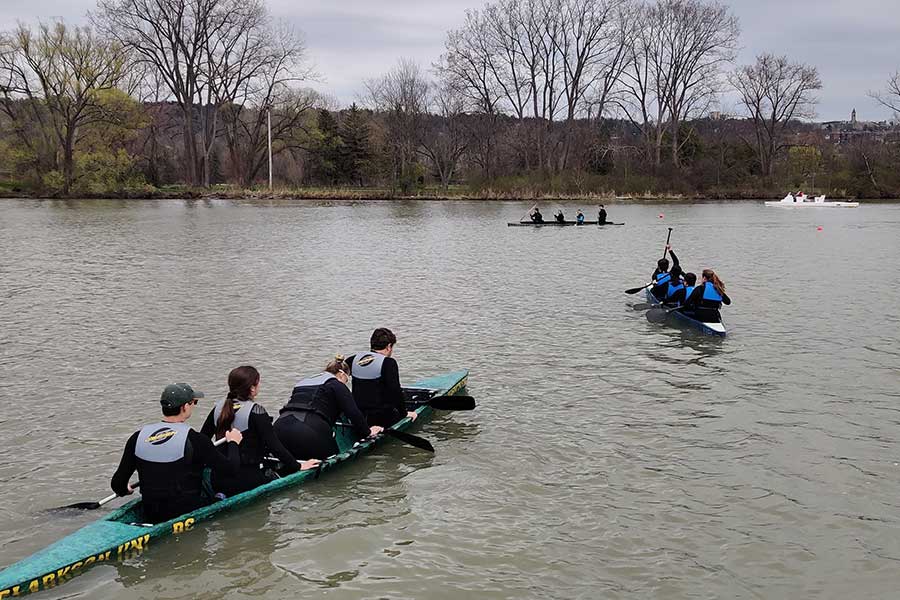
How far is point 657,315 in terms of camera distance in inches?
608

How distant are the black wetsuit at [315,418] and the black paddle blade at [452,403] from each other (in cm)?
168

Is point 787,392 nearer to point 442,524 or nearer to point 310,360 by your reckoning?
point 442,524

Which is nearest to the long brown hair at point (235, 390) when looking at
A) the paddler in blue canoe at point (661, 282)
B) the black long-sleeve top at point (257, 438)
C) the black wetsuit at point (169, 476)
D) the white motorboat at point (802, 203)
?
the black long-sleeve top at point (257, 438)

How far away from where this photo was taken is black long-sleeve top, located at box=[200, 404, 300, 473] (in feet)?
21.7

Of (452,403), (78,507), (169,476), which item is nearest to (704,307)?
(452,403)

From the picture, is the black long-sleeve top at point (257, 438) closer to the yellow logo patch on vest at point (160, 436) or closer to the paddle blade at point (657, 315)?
the yellow logo patch on vest at point (160, 436)

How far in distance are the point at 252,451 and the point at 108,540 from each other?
139cm

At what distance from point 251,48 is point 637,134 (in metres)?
A: 37.5

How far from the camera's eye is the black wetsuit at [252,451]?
6.62m

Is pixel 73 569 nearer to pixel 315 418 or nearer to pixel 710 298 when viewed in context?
pixel 315 418

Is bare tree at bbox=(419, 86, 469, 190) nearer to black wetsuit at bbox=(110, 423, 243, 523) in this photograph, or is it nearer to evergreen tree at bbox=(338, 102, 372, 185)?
evergreen tree at bbox=(338, 102, 372, 185)

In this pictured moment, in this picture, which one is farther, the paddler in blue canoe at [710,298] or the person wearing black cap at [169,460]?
the paddler in blue canoe at [710,298]

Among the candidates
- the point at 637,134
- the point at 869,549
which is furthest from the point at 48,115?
the point at 869,549

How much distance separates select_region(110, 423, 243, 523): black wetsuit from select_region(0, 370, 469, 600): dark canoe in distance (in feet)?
0.34
